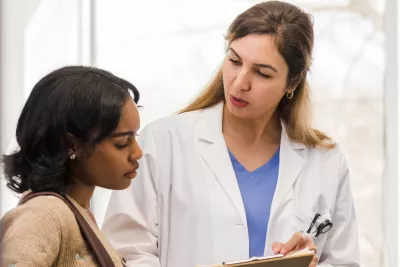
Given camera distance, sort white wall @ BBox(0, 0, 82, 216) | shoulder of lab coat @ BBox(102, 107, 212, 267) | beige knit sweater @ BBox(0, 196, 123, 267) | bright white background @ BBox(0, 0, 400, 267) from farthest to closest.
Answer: bright white background @ BBox(0, 0, 400, 267), white wall @ BBox(0, 0, 82, 216), shoulder of lab coat @ BBox(102, 107, 212, 267), beige knit sweater @ BBox(0, 196, 123, 267)

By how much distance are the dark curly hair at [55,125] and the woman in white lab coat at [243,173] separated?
2.30 ft

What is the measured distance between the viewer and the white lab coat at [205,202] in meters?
2.05

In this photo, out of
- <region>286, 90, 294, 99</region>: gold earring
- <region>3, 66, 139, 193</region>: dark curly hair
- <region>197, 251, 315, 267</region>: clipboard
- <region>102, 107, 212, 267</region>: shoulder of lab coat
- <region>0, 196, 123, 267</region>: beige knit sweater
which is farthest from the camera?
<region>286, 90, 294, 99</region>: gold earring

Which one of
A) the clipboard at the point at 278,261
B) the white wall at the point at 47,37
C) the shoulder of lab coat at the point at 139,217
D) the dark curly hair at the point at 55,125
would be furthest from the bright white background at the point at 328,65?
the dark curly hair at the point at 55,125

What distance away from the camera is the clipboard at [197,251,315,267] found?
1.53m

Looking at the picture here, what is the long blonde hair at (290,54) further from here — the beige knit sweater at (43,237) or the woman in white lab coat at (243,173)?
the beige knit sweater at (43,237)

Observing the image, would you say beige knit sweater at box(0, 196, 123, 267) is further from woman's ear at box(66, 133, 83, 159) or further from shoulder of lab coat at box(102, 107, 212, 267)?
shoulder of lab coat at box(102, 107, 212, 267)

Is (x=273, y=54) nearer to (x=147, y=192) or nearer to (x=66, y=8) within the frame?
(x=147, y=192)

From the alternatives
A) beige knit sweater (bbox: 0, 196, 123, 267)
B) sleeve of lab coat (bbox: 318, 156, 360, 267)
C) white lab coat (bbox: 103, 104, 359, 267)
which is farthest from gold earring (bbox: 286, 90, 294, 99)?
beige knit sweater (bbox: 0, 196, 123, 267)

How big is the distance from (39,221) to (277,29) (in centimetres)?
108

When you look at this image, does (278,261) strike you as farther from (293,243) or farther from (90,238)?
(90,238)

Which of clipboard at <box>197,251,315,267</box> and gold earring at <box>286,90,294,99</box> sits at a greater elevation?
gold earring at <box>286,90,294,99</box>

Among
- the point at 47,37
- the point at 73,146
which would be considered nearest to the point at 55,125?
the point at 73,146

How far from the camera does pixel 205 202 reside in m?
2.10
